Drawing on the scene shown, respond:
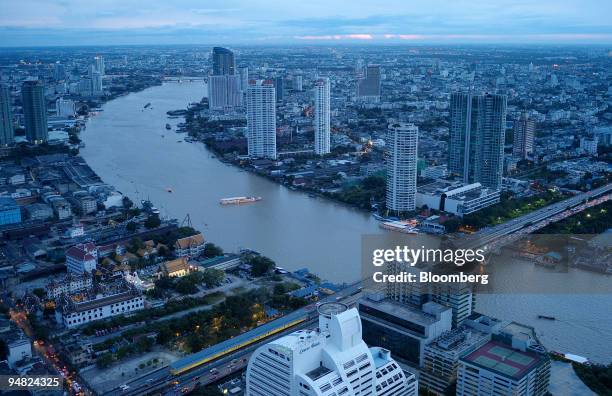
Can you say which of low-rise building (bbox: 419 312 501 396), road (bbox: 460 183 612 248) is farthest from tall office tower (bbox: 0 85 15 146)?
low-rise building (bbox: 419 312 501 396)

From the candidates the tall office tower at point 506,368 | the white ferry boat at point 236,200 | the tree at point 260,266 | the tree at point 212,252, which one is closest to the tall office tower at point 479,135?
the white ferry boat at point 236,200

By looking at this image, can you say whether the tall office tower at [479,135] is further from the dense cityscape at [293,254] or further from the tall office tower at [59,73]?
the tall office tower at [59,73]

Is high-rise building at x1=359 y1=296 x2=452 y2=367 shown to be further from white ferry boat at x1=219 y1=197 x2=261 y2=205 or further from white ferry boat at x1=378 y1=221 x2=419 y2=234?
white ferry boat at x1=219 y1=197 x2=261 y2=205

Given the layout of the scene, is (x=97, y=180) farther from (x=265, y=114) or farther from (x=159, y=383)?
(x=159, y=383)

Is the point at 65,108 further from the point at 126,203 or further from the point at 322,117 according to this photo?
the point at 126,203

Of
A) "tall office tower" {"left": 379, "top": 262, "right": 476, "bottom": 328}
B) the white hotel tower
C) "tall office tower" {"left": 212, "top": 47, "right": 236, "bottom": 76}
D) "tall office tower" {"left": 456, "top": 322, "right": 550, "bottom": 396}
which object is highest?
"tall office tower" {"left": 212, "top": 47, "right": 236, "bottom": 76}

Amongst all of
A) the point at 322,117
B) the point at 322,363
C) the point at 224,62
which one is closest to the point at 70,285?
the point at 322,363

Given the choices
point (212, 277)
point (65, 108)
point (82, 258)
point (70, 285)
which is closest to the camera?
point (70, 285)
